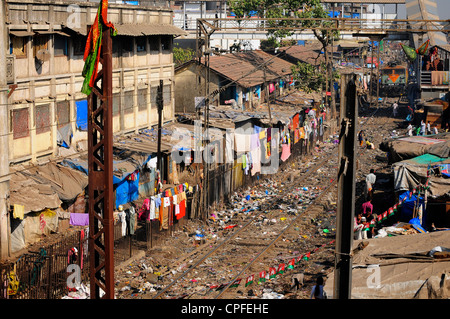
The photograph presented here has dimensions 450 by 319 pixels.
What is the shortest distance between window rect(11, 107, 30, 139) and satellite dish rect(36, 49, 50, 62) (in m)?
1.54

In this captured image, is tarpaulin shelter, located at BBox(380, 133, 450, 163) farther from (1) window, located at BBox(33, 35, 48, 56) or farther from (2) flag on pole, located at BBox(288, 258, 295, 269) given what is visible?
(1) window, located at BBox(33, 35, 48, 56)

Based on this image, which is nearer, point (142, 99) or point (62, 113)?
point (62, 113)

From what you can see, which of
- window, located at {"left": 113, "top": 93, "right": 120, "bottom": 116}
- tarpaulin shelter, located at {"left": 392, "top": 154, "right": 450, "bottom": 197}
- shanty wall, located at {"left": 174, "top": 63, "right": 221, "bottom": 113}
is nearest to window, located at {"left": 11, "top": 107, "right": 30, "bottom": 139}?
window, located at {"left": 113, "top": 93, "right": 120, "bottom": 116}

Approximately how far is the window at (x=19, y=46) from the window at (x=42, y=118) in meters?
1.57

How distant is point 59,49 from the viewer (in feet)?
61.8

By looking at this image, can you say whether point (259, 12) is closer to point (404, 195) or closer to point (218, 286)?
point (404, 195)

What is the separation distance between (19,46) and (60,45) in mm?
2049

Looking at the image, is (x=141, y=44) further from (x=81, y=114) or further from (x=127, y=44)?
(x=81, y=114)

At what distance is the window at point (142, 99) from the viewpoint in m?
24.0

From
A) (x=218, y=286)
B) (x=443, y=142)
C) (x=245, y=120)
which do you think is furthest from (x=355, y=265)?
(x=245, y=120)

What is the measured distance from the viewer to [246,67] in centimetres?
3475

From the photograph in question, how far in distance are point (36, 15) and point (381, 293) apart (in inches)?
484

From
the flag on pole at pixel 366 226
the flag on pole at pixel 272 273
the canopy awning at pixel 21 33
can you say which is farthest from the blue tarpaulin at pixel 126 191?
the flag on pole at pixel 366 226

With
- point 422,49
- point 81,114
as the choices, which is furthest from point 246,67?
point 81,114
